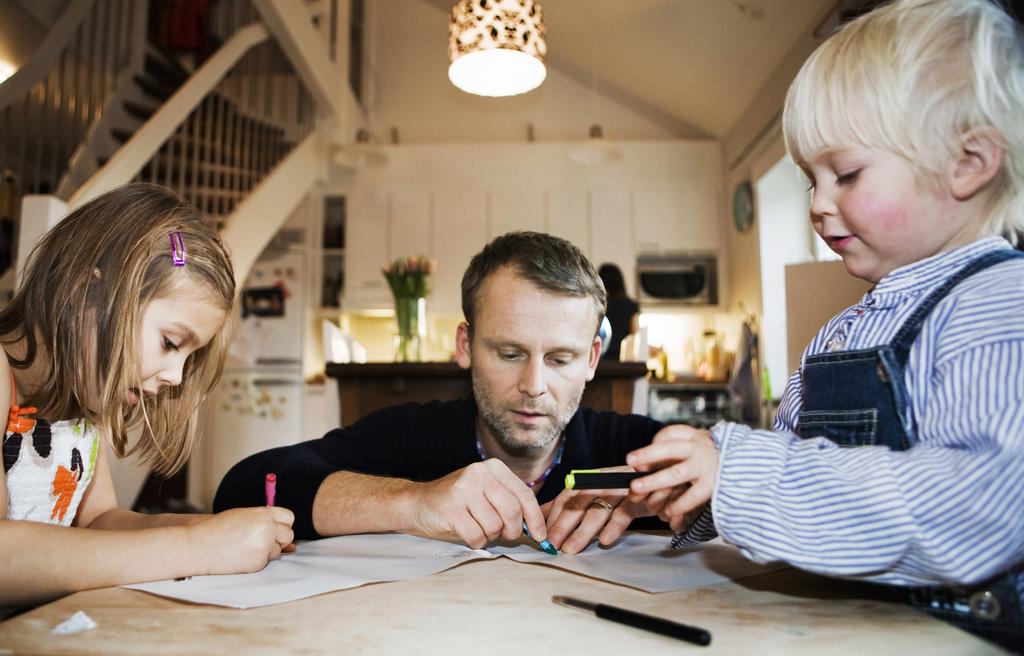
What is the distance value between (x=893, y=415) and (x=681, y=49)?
4323 mm

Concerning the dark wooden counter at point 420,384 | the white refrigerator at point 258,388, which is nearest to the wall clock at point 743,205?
the dark wooden counter at point 420,384

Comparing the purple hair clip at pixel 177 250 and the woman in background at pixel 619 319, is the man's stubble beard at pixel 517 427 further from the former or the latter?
the woman in background at pixel 619 319

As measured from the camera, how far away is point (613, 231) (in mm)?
5402

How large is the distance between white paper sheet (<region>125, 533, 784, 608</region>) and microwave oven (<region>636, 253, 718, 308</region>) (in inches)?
173

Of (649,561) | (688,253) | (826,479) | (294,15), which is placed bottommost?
(649,561)

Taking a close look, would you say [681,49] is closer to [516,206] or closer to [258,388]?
[516,206]

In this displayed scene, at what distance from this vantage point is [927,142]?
2.20 feet

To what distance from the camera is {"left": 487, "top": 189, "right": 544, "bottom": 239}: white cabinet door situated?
547 cm

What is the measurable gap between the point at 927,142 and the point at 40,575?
35.6 inches

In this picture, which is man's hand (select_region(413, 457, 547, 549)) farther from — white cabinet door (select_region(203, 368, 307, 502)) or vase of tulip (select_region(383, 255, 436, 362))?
white cabinet door (select_region(203, 368, 307, 502))

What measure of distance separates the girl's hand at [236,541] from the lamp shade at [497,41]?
2267 millimetres

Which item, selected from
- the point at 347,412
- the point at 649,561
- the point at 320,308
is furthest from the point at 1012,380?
the point at 320,308

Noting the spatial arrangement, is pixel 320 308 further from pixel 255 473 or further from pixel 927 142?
pixel 927 142

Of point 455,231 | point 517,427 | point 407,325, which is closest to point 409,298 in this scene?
point 407,325
